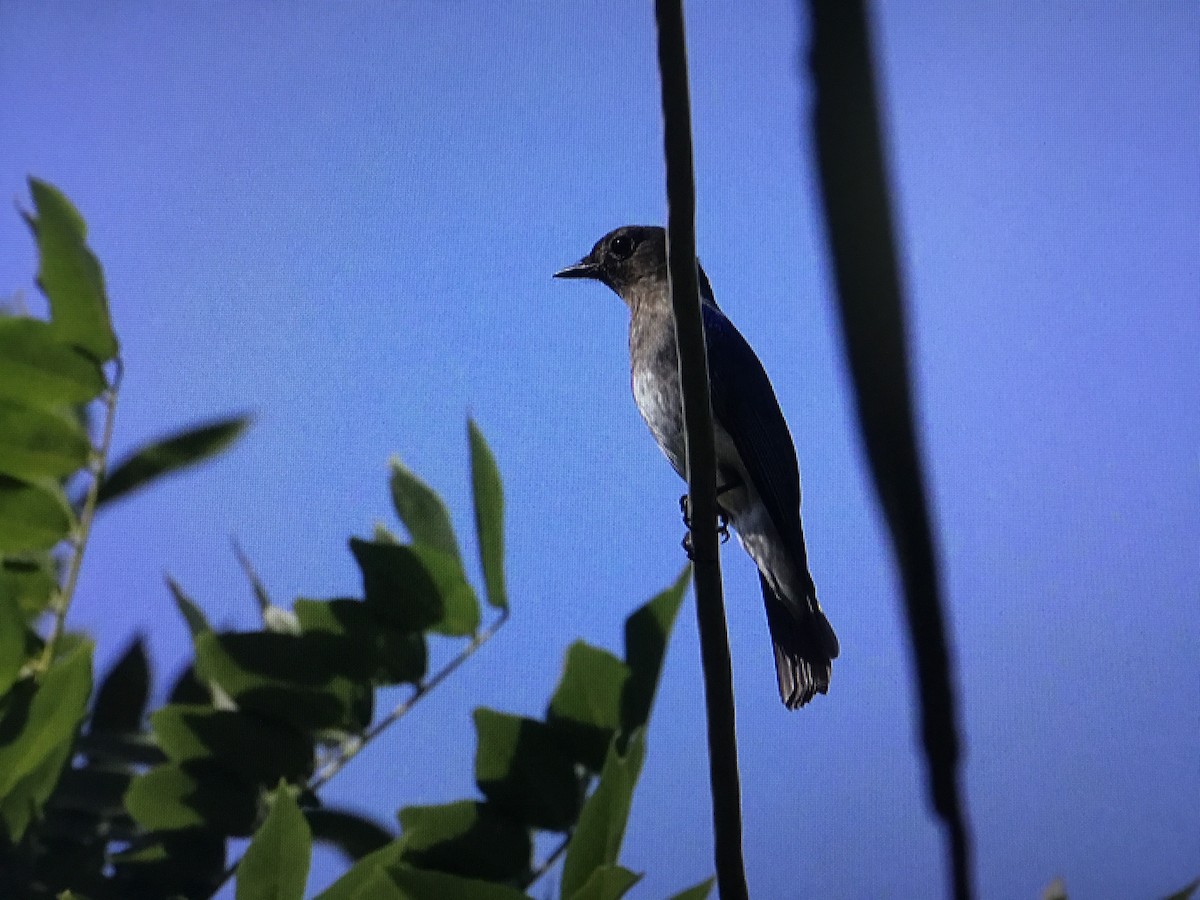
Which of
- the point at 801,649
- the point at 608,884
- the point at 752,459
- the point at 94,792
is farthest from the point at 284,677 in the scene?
the point at 752,459

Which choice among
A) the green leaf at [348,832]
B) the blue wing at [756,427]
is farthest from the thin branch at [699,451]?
the blue wing at [756,427]

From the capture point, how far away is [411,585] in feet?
2.85

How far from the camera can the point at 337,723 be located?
879 mm

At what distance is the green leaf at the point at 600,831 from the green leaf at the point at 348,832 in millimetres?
301

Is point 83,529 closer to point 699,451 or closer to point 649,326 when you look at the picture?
point 699,451

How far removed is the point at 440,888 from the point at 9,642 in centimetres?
35

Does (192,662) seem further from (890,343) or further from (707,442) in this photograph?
(890,343)

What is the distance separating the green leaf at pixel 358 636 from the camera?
0.87m

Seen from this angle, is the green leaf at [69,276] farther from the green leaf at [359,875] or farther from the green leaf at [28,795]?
the green leaf at [359,875]

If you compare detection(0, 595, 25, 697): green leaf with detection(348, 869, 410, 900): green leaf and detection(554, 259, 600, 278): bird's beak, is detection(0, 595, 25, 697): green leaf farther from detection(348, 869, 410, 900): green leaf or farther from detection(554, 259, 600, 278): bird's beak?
detection(554, 259, 600, 278): bird's beak

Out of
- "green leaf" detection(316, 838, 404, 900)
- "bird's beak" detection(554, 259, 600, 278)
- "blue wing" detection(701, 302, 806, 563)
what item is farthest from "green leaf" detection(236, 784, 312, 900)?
"bird's beak" detection(554, 259, 600, 278)

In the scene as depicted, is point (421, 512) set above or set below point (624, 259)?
below

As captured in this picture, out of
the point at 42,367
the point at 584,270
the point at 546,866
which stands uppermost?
the point at 584,270

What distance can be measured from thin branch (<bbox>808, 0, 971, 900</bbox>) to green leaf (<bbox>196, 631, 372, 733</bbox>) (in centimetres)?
67
